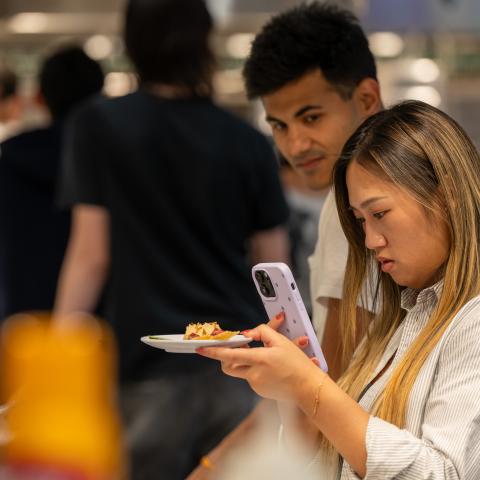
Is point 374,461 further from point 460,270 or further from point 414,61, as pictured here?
point 414,61

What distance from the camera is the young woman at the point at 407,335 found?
4.55 ft

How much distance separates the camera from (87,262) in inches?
99.5

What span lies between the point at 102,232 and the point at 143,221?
11 cm

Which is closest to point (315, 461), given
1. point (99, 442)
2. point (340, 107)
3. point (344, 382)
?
point (344, 382)

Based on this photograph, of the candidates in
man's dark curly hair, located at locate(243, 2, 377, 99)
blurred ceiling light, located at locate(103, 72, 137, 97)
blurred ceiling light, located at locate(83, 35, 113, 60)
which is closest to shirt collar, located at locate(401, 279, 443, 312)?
man's dark curly hair, located at locate(243, 2, 377, 99)

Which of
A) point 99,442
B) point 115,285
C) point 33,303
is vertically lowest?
point 33,303

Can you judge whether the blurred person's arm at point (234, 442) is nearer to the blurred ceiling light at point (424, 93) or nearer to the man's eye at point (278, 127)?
the man's eye at point (278, 127)

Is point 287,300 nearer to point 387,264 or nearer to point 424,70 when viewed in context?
point 387,264

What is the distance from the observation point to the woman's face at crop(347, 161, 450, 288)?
1504mm

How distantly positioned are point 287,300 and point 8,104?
11.9ft

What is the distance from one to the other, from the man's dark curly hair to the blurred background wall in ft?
4.20

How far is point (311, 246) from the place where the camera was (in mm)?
3340

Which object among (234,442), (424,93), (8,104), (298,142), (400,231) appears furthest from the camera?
(8,104)

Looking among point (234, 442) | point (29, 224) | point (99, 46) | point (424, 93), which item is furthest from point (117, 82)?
point (234, 442)
